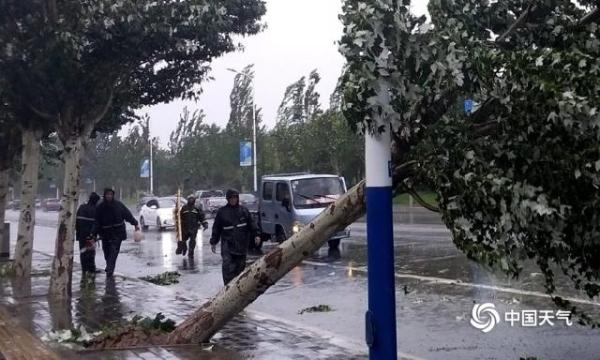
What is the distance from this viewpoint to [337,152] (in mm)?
43406

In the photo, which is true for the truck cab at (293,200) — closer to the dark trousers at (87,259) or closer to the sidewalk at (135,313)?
the dark trousers at (87,259)

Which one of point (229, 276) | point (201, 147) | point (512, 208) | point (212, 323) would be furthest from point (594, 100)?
point (201, 147)

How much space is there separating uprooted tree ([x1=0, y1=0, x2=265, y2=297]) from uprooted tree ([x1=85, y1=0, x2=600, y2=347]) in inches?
246

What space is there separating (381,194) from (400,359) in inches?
113

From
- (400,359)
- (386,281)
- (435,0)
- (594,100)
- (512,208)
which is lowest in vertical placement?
(400,359)

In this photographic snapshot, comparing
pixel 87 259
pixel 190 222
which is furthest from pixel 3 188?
pixel 87 259

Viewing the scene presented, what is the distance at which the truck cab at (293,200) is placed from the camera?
734 inches

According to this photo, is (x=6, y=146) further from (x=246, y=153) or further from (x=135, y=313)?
(x=246, y=153)

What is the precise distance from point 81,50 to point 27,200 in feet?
16.9

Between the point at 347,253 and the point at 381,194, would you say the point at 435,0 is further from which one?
the point at 347,253

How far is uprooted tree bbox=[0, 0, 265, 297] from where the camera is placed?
35.4ft

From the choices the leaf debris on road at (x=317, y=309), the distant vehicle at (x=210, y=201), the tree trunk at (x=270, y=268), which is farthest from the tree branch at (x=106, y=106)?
the distant vehicle at (x=210, y=201)

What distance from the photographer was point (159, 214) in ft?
110

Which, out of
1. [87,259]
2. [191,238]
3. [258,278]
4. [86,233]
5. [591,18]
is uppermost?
[591,18]
